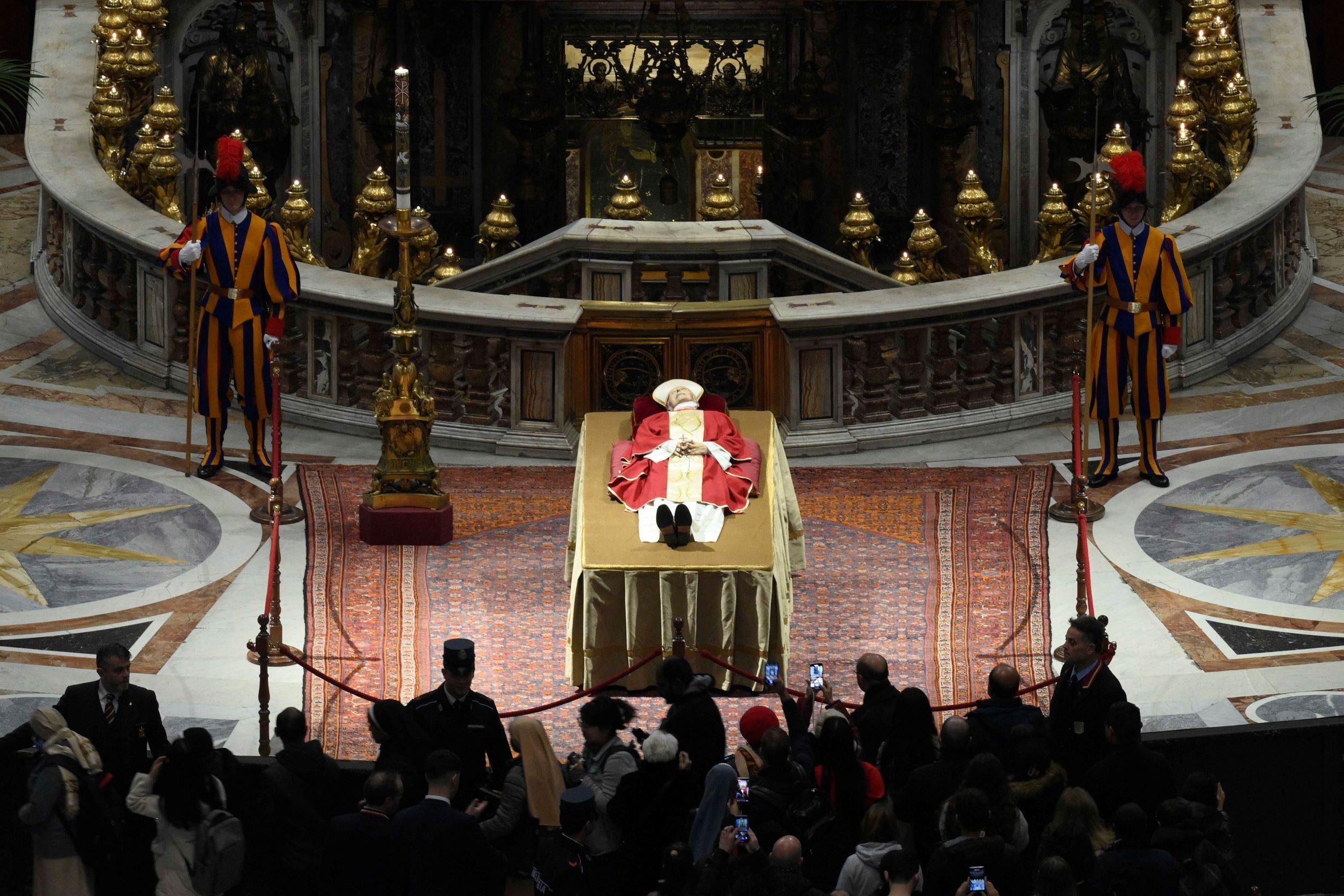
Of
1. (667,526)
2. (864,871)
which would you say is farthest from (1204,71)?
(864,871)

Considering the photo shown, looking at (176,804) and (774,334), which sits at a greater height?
(774,334)

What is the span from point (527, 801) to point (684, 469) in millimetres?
2953

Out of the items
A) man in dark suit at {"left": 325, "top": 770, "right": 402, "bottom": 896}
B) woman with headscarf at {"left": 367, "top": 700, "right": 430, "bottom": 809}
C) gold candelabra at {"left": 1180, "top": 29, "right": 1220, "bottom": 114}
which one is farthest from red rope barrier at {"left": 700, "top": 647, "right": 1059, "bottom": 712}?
gold candelabra at {"left": 1180, "top": 29, "right": 1220, "bottom": 114}

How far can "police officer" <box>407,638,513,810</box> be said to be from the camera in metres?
10.3

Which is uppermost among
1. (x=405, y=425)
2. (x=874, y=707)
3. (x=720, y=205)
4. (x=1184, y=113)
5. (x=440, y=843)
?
(x=1184, y=113)

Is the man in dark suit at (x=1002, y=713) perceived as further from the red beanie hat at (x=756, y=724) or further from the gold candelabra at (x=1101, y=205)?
the gold candelabra at (x=1101, y=205)

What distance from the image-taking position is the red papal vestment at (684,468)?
12492 mm

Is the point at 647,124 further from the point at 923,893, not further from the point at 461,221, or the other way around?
the point at 923,893

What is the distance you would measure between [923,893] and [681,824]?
934 millimetres

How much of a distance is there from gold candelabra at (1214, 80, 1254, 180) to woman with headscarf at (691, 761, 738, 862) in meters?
9.44

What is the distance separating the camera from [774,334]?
49.8 ft

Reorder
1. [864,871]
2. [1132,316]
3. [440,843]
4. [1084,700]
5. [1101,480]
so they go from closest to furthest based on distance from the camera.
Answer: [864,871]
[440,843]
[1084,700]
[1132,316]
[1101,480]

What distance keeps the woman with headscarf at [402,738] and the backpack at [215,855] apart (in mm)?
623

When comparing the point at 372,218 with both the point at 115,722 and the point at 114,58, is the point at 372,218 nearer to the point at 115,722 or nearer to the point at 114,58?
the point at 114,58
